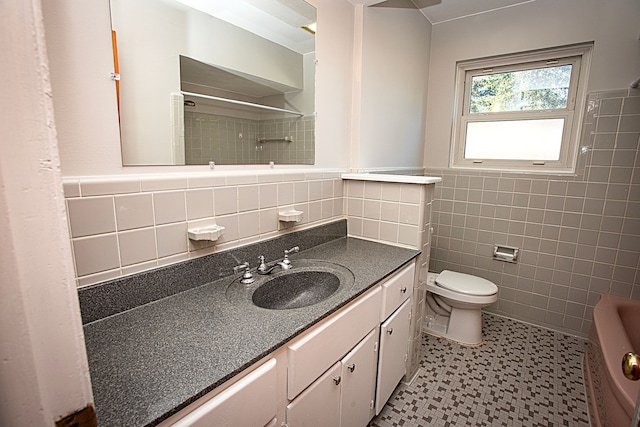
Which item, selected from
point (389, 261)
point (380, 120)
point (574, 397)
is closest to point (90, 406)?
point (389, 261)

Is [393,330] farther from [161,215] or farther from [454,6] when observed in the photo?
[454,6]

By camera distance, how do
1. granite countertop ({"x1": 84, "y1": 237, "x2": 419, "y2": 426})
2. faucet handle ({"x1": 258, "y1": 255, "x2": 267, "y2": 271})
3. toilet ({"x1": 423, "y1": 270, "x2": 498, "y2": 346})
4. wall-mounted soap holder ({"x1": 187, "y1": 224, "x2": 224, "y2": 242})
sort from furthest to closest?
toilet ({"x1": 423, "y1": 270, "x2": 498, "y2": 346}) < faucet handle ({"x1": 258, "y1": 255, "x2": 267, "y2": 271}) < wall-mounted soap holder ({"x1": 187, "y1": 224, "x2": 224, "y2": 242}) < granite countertop ({"x1": 84, "y1": 237, "x2": 419, "y2": 426})

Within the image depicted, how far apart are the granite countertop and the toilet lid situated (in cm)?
121

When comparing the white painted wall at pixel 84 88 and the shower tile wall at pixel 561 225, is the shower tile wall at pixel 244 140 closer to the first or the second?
the white painted wall at pixel 84 88

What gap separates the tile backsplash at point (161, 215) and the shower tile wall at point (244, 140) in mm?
87

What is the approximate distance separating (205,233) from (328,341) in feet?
1.88

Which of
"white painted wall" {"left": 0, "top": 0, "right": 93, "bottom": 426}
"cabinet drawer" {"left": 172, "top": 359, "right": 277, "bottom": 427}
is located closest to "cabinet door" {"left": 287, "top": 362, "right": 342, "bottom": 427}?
"cabinet drawer" {"left": 172, "top": 359, "right": 277, "bottom": 427}

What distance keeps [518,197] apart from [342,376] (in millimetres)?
2042

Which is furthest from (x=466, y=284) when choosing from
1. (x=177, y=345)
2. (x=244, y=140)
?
(x=177, y=345)

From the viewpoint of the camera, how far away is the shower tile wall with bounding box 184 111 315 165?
3.83ft

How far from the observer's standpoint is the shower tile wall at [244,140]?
117cm

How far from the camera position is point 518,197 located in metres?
2.36

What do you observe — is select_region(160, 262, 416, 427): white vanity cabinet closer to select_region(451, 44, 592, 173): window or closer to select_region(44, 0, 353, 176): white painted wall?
select_region(44, 0, 353, 176): white painted wall

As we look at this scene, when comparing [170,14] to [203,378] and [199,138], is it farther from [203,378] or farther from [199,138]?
[203,378]
